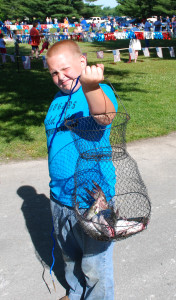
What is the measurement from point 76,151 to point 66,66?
462mm

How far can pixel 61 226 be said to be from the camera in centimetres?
208

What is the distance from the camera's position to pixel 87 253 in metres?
1.93

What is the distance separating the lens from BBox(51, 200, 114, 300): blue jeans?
6.32 ft

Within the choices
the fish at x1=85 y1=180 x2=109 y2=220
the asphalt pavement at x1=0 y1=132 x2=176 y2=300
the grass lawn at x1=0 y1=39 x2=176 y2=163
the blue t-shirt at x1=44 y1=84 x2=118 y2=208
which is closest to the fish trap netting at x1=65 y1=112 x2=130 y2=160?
the blue t-shirt at x1=44 y1=84 x2=118 y2=208

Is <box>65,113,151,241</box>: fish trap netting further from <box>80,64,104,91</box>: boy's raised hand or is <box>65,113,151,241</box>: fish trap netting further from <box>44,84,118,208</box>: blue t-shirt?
<box>80,64,104,91</box>: boy's raised hand

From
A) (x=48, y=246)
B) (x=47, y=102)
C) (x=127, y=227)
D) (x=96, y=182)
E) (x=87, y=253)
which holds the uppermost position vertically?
(x=96, y=182)

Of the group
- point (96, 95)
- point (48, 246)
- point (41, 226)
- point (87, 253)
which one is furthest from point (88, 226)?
point (41, 226)

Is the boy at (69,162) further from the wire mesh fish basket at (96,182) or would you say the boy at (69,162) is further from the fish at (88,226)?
the fish at (88,226)

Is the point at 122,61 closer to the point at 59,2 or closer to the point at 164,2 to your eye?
the point at 164,2

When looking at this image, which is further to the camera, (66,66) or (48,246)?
(48,246)

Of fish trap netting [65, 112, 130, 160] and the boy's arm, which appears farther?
fish trap netting [65, 112, 130, 160]

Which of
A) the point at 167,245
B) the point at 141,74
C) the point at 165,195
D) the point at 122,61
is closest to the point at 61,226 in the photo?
the point at 167,245

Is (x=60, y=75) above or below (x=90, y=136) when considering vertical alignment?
above

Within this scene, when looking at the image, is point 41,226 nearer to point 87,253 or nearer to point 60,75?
point 87,253
